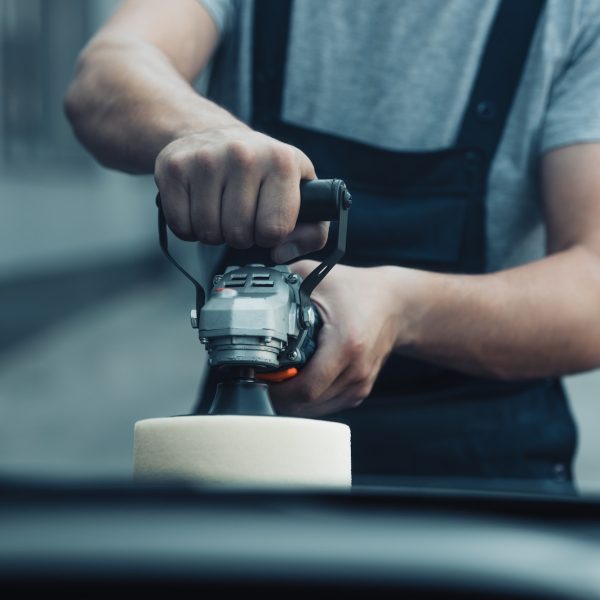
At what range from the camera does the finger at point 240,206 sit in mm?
1190

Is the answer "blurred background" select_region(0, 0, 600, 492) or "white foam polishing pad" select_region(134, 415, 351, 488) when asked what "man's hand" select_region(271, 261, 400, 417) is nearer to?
"white foam polishing pad" select_region(134, 415, 351, 488)

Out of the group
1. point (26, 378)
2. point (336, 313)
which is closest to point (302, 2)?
point (336, 313)

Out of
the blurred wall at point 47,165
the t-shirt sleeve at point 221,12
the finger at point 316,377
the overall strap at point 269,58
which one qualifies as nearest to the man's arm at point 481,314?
the finger at point 316,377

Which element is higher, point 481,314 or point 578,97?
point 578,97

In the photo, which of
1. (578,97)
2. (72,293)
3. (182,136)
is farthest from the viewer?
(72,293)

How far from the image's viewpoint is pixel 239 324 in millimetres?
1089

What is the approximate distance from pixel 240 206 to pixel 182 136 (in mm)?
279

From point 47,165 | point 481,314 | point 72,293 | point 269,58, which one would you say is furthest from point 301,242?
point 47,165

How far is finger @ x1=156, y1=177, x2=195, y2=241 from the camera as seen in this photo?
1237mm

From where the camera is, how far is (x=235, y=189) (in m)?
1.19

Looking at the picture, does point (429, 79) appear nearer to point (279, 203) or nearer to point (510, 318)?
point (510, 318)

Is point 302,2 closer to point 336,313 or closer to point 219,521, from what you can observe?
point 336,313

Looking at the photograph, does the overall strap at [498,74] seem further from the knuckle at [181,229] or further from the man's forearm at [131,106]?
the knuckle at [181,229]

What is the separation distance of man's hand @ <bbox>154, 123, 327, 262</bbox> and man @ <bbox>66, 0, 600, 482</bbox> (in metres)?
0.20
